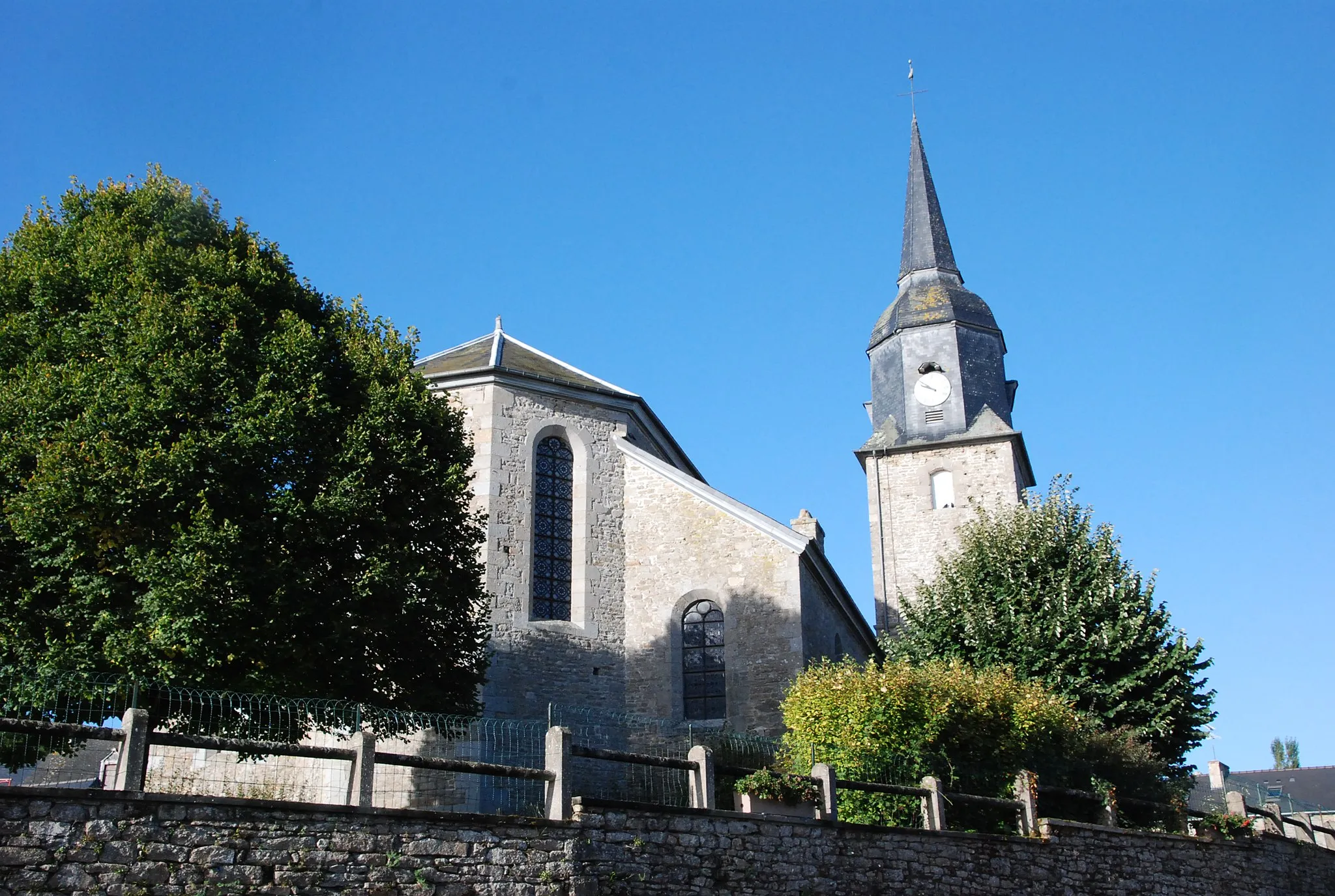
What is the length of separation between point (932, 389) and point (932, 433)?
113 cm

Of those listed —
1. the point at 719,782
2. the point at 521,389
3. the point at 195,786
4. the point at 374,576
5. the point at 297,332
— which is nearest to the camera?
the point at 195,786

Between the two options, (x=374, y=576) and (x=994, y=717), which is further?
(x=994, y=717)

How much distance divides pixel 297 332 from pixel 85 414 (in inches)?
99.7

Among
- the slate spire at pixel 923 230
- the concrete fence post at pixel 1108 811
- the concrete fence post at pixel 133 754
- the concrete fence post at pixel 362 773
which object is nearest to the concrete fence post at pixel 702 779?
the concrete fence post at pixel 362 773

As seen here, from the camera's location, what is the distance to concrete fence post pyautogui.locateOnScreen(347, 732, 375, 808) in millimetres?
8812

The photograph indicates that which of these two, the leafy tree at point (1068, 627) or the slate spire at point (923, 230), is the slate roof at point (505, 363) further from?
the slate spire at point (923, 230)

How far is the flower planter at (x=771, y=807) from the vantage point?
443 inches

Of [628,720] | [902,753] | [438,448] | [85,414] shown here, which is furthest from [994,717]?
[85,414]

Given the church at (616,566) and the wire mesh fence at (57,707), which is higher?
the church at (616,566)

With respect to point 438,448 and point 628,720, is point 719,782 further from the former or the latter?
point 628,720

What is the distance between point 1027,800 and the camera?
13.6m

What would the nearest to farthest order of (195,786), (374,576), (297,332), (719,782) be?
(195,786)
(719,782)
(374,576)
(297,332)

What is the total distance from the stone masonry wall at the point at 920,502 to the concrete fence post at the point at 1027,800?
1325cm

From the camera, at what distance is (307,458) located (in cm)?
1330
